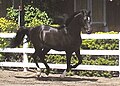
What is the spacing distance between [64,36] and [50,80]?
4.84 feet

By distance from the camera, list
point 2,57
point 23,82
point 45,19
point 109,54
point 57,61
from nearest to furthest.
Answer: point 23,82, point 109,54, point 57,61, point 2,57, point 45,19

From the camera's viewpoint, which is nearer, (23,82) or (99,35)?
(23,82)

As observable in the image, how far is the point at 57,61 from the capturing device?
552 inches

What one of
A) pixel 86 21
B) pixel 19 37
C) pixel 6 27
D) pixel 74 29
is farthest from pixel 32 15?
pixel 86 21

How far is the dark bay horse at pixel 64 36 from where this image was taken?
12000 mm

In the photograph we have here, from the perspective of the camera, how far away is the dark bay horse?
1200 cm

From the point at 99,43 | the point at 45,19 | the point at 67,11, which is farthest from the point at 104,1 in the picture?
the point at 99,43

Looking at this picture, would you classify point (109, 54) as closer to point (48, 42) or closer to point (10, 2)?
point (48, 42)

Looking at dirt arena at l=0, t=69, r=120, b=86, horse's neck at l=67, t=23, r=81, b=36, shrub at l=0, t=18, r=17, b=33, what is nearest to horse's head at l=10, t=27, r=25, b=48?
dirt arena at l=0, t=69, r=120, b=86

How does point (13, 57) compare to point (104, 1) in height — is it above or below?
below

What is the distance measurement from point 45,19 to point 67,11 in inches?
107

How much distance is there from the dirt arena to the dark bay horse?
393 mm

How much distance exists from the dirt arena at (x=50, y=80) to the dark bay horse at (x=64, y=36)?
393mm

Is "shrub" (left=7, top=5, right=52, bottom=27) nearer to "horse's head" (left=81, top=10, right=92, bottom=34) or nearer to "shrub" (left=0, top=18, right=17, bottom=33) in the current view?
"shrub" (left=0, top=18, right=17, bottom=33)
